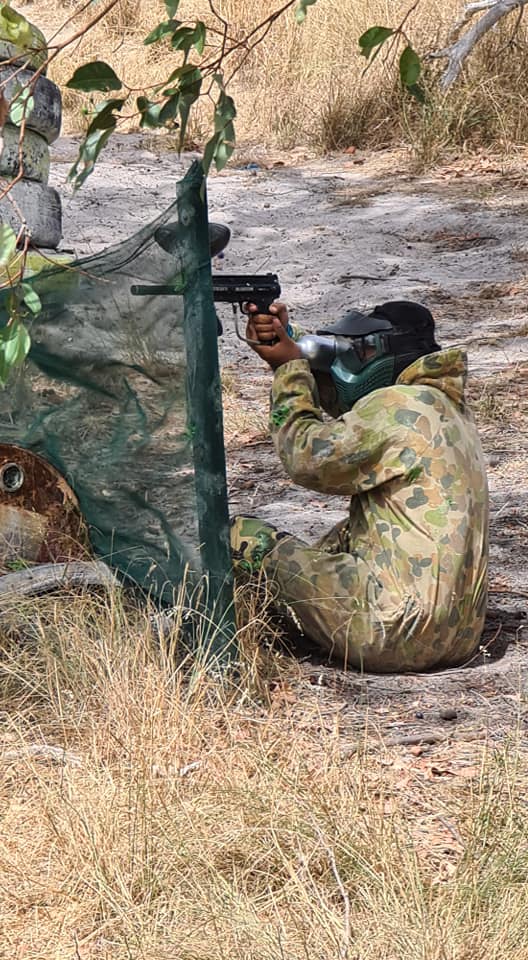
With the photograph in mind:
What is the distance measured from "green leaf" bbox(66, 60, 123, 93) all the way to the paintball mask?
1.79m

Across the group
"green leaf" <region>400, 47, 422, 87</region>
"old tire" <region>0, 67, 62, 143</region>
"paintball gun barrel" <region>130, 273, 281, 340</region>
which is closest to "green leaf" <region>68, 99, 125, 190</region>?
"green leaf" <region>400, 47, 422, 87</region>

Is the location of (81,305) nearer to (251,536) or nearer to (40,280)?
(40,280)

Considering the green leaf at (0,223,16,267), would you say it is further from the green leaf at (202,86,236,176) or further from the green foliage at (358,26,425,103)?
the green foliage at (358,26,425,103)

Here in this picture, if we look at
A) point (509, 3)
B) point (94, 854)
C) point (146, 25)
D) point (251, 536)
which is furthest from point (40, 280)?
point (146, 25)

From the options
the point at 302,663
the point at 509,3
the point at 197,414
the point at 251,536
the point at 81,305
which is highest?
the point at 509,3

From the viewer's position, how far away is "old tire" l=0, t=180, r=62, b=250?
17.4 feet

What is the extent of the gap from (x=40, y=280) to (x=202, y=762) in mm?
1326

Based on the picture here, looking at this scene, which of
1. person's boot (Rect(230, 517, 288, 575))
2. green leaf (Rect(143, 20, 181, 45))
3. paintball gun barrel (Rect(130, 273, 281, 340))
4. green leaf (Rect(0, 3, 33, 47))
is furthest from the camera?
person's boot (Rect(230, 517, 288, 575))

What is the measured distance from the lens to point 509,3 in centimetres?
873

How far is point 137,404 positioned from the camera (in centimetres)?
382

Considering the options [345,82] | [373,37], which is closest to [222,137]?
[373,37]

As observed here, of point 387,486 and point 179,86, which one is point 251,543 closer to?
point 387,486

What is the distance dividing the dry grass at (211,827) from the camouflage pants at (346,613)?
37 centimetres

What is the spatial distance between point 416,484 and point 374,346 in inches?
18.0
